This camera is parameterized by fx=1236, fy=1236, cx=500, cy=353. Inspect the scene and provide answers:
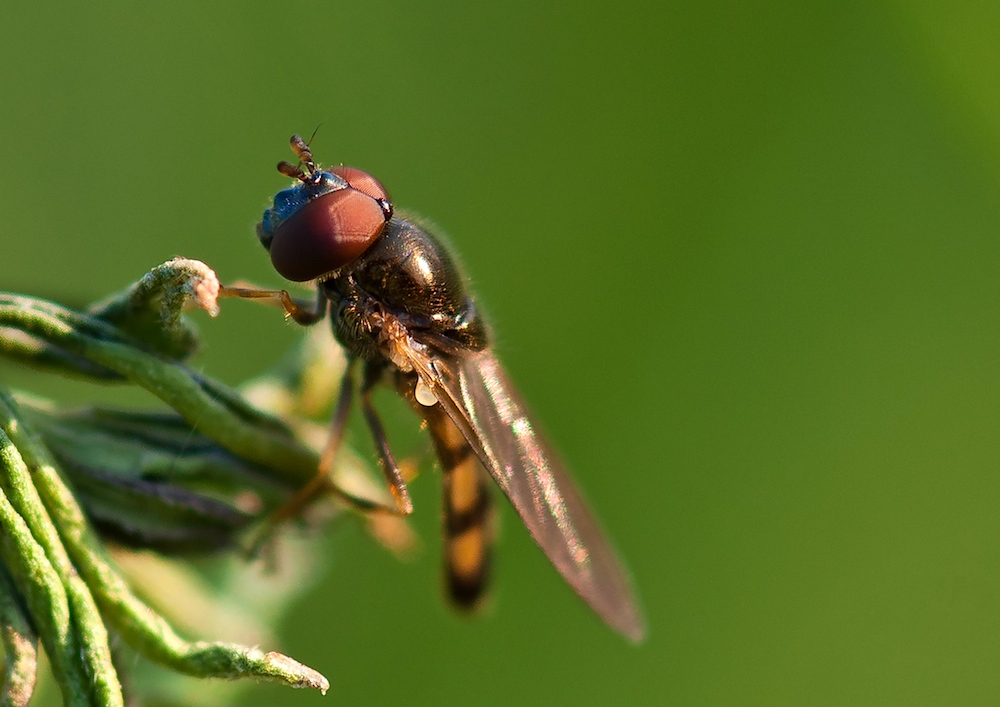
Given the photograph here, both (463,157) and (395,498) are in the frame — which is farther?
(463,157)

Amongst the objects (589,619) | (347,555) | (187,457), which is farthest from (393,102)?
(187,457)

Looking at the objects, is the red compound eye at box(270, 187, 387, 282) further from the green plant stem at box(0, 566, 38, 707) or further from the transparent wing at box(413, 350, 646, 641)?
the green plant stem at box(0, 566, 38, 707)

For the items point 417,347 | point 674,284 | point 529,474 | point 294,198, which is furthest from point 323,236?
point 674,284

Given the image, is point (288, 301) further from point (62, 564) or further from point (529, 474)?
point (62, 564)

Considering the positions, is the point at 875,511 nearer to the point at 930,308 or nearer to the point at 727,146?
the point at 930,308

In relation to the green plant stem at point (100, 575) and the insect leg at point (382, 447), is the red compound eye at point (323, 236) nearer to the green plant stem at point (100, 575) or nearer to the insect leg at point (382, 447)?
the insect leg at point (382, 447)

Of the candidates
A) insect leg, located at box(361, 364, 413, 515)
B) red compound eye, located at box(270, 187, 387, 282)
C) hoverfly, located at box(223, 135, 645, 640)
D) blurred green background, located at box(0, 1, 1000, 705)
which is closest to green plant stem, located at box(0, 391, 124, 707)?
hoverfly, located at box(223, 135, 645, 640)

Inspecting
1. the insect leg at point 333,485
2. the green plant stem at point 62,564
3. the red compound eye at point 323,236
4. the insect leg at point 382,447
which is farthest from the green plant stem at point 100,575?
the insect leg at point 382,447

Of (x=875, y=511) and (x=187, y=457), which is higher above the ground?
(x=187, y=457)
